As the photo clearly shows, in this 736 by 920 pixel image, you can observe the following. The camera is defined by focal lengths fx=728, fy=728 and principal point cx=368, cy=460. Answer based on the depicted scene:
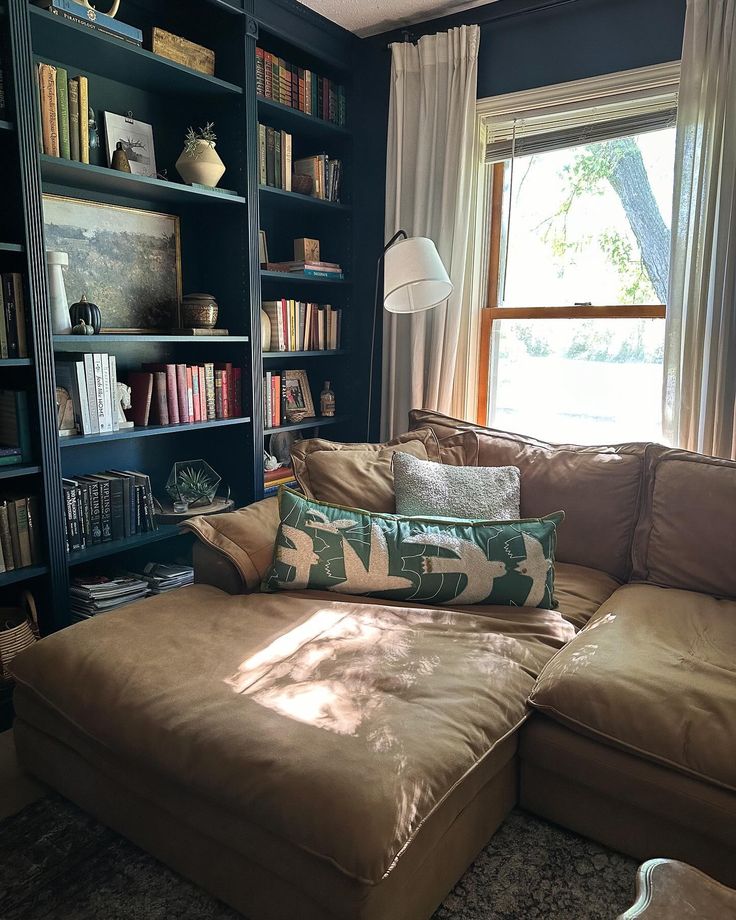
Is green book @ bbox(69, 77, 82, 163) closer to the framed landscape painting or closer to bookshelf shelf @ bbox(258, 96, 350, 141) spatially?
the framed landscape painting

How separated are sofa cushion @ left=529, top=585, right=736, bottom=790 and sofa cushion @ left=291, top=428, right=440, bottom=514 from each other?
841 mm

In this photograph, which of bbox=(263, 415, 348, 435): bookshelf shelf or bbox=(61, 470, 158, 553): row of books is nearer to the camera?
bbox=(61, 470, 158, 553): row of books

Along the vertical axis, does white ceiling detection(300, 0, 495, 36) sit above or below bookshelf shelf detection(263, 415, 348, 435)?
above

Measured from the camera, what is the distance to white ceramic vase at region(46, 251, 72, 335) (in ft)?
8.00

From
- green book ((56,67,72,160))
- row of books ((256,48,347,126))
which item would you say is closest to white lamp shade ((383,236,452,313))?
row of books ((256,48,347,126))

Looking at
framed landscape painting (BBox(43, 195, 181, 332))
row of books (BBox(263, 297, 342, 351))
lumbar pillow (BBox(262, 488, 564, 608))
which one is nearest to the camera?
lumbar pillow (BBox(262, 488, 564, 608))

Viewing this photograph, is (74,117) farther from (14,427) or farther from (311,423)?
(311,423)

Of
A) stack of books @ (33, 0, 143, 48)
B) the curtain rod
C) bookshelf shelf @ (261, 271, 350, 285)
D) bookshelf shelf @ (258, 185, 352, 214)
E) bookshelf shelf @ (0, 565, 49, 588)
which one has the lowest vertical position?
bookshelf shelf @ (0, 565, 49, 588)

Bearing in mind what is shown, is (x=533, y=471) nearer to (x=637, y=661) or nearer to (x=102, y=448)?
(x=637, y=661)

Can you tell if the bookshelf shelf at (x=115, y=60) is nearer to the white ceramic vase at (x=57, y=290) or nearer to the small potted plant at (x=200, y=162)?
the small potted plant at (x=200, y=162)

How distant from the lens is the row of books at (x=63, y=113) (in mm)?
2311

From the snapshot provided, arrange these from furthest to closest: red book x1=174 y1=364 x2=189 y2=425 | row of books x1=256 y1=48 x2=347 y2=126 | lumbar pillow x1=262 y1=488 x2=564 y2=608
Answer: row of books x1=256 y1=48 x2=347 y2=126, red book x1=174 y1=364 x2=189 y2=425, lumbar pillow x1=262 y1=488 x2=564 y2=608

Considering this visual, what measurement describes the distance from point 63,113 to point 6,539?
1393mm

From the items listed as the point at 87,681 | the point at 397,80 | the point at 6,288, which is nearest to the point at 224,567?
→ the point at 87,681
